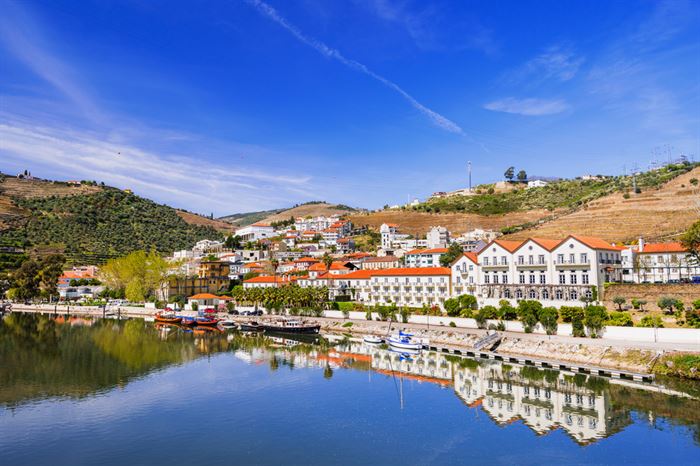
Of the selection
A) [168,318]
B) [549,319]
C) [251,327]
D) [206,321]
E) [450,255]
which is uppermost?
[450,255]

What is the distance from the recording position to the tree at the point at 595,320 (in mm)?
46625

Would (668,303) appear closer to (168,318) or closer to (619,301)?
(619,301)

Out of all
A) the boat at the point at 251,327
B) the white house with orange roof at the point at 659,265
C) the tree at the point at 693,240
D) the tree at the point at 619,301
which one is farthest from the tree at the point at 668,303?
the boat at the point at 251,327

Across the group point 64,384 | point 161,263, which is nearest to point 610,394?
point 64,384

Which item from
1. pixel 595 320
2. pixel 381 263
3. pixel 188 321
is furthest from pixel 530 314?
pixel 188 321

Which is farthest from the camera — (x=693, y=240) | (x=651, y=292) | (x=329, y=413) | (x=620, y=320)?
(x=693, y=240)

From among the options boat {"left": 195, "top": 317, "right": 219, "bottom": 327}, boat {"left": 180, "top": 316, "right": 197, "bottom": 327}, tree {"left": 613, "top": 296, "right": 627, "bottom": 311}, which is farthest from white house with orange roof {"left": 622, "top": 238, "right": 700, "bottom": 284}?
boat {"left": 180, "top": 316, "right": 197, "bottom": 327}

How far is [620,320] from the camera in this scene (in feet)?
154

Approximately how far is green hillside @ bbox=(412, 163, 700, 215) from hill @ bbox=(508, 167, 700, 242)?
17.6ft

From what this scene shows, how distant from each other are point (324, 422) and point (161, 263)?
83.6 m

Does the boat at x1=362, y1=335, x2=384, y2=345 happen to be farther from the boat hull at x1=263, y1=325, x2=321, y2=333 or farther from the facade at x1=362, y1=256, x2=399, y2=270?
the facade at x1=362, y1=256, x2=399, y2=270

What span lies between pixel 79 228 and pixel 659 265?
167120mm

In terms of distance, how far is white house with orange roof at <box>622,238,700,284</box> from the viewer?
60.0 meters

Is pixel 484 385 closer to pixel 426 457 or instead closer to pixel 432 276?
pixel 426 457
